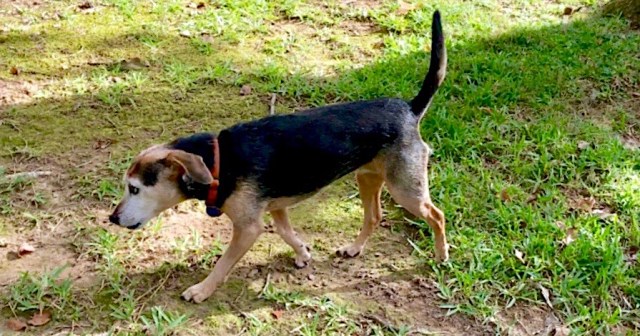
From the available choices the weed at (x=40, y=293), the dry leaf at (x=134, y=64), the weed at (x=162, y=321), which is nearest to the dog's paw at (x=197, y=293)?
the weed at (x=162, y=321)

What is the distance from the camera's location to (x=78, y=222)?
15.4 ft

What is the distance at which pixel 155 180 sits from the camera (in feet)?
12.2

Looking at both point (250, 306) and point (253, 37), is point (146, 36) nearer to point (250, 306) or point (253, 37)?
point (253, 37)

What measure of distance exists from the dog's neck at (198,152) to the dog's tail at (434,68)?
4.23 ft

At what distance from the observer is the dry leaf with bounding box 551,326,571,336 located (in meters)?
4.00

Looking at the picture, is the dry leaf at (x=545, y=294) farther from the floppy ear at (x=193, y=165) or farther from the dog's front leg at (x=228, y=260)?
the floppy ear at (x=193, y=165)

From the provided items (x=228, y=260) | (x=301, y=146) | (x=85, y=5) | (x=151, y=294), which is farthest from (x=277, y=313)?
(x=85, y=5)

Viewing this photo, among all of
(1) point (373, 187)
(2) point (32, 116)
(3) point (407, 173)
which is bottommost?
(2) point (32, 116)

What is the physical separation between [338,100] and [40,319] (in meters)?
3.36

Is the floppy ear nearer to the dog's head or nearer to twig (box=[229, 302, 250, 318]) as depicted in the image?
the dog's head

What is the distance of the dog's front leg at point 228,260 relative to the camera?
397cm

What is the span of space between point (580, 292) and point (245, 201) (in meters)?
2.16

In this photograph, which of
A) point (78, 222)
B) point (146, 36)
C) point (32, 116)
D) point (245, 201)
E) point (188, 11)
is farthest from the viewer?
point (188, 11)

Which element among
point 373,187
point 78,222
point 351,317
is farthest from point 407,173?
point 78,222
